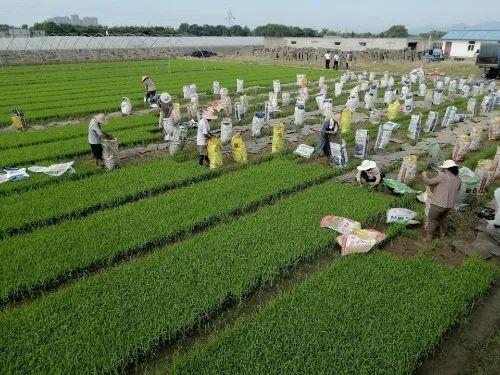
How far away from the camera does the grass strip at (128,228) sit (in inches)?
204

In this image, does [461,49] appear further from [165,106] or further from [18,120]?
[18,120]

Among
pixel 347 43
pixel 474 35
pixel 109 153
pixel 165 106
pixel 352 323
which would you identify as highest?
pixel 474 35

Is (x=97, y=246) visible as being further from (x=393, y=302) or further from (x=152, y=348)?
(x=393, y=302)

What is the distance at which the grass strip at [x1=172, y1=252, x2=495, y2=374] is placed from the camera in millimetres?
3736

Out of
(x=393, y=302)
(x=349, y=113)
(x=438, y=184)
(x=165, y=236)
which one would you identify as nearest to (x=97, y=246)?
(x=165, y=236)

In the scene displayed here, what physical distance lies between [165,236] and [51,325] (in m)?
2.20

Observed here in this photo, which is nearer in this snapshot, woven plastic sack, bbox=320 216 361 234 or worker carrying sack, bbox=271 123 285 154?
woven plastic sack, bbox=320 216 361 234

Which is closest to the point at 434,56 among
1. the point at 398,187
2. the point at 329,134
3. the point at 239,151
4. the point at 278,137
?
the point at 278,137

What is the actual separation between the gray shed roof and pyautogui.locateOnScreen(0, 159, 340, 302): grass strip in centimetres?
3981

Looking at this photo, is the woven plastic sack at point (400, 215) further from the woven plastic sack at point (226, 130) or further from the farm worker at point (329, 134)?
the woven plastic sack at point (226, 130)

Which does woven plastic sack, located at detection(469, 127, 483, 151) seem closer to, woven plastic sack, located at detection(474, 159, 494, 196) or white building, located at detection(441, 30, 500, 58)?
woven plastic sack, located at detection(474, 159, 494, 196)

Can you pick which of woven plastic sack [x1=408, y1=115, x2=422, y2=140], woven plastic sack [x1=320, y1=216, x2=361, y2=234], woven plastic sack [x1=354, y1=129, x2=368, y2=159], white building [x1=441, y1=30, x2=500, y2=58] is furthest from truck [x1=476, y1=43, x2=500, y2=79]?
woven plastic sack [x1=320, y1=216, x2=361, y2=234]

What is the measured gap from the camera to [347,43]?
46969 millimetres

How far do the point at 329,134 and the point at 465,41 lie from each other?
39.1 metres
